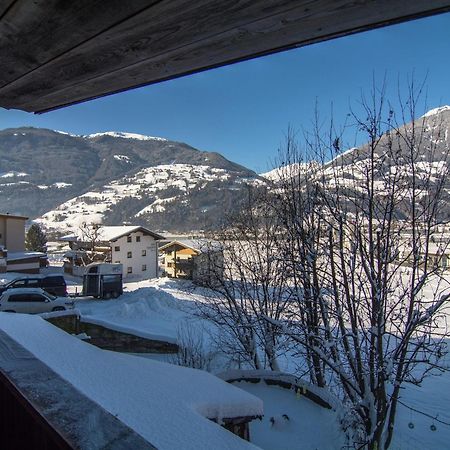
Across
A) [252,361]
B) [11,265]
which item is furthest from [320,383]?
[11,265]

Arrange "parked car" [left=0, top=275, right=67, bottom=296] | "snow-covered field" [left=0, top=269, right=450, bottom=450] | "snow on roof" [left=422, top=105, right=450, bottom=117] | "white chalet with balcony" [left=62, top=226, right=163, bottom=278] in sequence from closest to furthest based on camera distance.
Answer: "snow-covered field" [left=0, top=269, right=450, bottom=450], "snow on roof" [left=422, top=105, right=450, bottom=117], "parked car" [left=0, top=275, right=67, bottom=296], "white chalet with balcony" [left=62, top=226, right=163, bottom=278]

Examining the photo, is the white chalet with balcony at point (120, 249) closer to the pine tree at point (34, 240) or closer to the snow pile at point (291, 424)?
the pine tree at point (34, 240)

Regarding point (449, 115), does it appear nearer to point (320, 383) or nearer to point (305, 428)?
point (320, 383)

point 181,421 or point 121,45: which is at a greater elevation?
point 121,45

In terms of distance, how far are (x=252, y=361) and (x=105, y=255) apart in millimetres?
37630

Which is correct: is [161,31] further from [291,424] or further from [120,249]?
[120,249]

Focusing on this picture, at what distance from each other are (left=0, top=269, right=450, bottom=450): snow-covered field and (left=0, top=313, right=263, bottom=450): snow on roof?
0.48 ft

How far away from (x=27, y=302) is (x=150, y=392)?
719 inches

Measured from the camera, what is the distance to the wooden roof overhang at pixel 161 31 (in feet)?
3.65

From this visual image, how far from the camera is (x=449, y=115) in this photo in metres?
8.84

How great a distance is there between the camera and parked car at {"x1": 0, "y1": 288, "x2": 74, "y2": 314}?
59.9 ft

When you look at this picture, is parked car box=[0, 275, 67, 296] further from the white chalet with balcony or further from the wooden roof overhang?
the wooden roof overhang

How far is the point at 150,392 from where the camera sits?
262cm

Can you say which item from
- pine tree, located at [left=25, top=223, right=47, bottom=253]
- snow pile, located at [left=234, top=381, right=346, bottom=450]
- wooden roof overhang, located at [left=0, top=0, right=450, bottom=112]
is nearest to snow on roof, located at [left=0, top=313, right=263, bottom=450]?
wooden roof overhang, located at [left=0, top=0, right=450, bottom=112]
